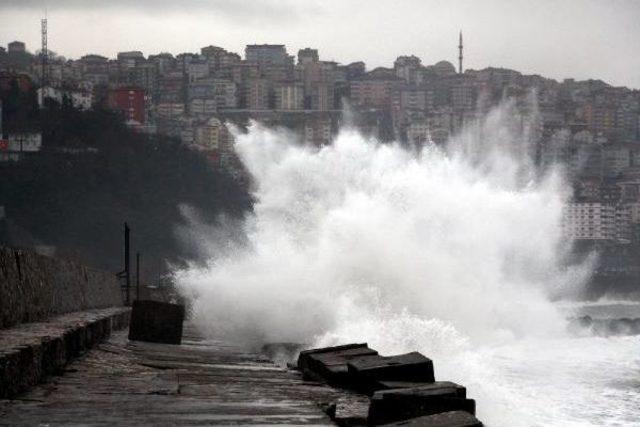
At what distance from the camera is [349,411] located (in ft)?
22.1

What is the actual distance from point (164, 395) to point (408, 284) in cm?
2237

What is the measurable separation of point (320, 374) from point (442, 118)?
18382cm

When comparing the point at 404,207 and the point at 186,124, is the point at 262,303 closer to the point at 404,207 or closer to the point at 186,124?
the point at 404,207

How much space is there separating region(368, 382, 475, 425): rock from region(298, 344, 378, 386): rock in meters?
1.79

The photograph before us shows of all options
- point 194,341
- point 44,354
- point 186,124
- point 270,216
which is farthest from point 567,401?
point 186,124

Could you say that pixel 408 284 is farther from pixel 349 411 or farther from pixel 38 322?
pixel 349 411

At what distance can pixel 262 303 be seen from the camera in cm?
2367

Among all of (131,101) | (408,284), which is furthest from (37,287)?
(131,101)

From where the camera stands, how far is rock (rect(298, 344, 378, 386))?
8.66m

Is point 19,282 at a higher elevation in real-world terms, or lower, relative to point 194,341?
higher

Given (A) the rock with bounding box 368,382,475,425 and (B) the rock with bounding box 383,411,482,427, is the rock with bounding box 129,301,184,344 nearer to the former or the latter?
(A) the rock with bounding box 368,382,475,425

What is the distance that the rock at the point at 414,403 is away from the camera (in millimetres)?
6402

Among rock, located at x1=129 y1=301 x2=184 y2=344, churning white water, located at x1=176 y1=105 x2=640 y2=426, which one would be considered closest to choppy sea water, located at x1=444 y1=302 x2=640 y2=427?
churning white water, located at x1=176 y1=105 x2=640 y2=426

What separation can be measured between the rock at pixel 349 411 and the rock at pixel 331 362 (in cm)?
110
